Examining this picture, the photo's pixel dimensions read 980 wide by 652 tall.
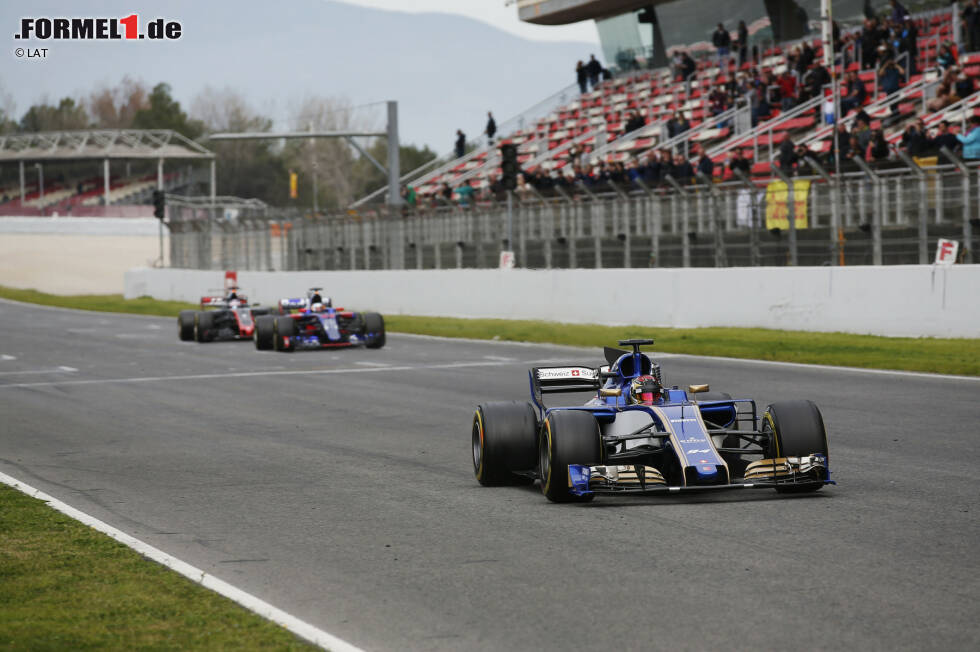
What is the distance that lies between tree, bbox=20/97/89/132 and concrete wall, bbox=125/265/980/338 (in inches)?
4693

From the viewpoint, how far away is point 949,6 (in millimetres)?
35875

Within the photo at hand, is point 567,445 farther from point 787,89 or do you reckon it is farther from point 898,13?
point 898,13

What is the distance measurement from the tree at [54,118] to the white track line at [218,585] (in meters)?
146

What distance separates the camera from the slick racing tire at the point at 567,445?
7.89 metres

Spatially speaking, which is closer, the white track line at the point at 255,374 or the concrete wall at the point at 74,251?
the white track line at the point at 255,374

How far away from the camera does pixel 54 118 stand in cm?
14775

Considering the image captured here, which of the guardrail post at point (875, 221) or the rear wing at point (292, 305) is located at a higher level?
the guardrail post at point (875, 221)

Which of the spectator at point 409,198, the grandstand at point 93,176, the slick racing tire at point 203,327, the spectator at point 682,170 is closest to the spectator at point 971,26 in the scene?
the spectator at point 682,170

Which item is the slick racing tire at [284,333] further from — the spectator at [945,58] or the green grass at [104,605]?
the green grass at [104,605]

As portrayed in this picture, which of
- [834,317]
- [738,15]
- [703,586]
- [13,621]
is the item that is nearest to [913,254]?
[834,317]

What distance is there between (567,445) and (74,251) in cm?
7468

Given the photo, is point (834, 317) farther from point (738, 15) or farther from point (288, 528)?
point (738, 15)

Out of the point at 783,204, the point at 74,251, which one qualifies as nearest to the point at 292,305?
the point at 783,204

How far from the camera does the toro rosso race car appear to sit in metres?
7.87
